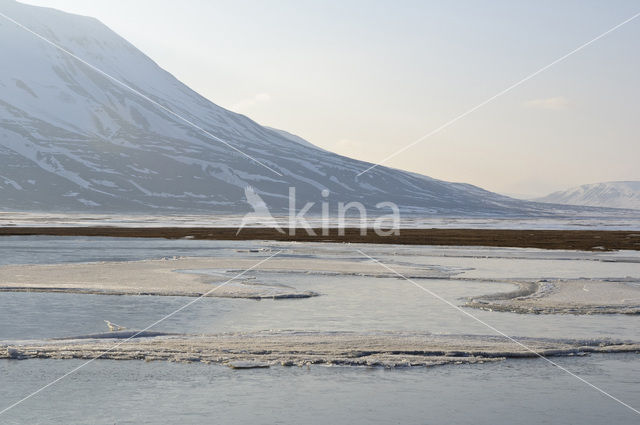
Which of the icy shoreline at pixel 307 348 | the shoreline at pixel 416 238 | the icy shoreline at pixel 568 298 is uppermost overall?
the shoreline at pixel 416 238

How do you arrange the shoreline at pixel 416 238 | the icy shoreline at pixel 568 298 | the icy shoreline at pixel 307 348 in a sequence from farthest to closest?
the shoreline at pixel 416 238, the icy shoreline at pixel 568 298, the icy shoreline at pixel 307 348

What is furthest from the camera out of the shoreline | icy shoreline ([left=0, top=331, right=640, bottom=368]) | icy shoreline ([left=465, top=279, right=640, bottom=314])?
the shoreline

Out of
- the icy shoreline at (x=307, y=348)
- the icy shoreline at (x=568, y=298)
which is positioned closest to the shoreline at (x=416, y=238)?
the icy shoreline at (x=568, y=298)

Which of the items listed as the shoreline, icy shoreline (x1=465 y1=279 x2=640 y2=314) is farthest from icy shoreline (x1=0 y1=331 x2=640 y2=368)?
the shoreline

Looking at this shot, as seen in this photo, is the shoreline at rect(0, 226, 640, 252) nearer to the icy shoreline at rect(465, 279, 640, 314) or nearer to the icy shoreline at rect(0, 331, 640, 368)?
the icy shoreline at rect(465, 279, 640, 314)

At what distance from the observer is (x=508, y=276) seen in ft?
123

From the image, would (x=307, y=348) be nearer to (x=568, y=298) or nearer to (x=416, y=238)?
(x=568, y=298)

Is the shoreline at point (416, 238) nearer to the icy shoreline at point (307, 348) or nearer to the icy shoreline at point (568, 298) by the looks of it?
the icy shoreline at point (568, 298)

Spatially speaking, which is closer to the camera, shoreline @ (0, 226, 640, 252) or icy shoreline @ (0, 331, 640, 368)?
icy shoreline @ (0, 331, 640, 368)

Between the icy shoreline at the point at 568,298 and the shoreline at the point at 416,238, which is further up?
the shoreline at the point at 416,238

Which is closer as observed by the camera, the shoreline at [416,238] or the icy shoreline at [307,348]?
the icy shoreline at [307,348]

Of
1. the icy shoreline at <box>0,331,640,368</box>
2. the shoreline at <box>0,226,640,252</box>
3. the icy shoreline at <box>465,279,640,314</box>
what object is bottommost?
the icy shoreline at <box>0,331,640,368</box>

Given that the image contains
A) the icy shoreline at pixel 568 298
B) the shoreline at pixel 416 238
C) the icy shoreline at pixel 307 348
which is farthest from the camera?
the shoreline at pixel 416 238

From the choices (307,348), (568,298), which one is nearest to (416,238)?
(568,298)
